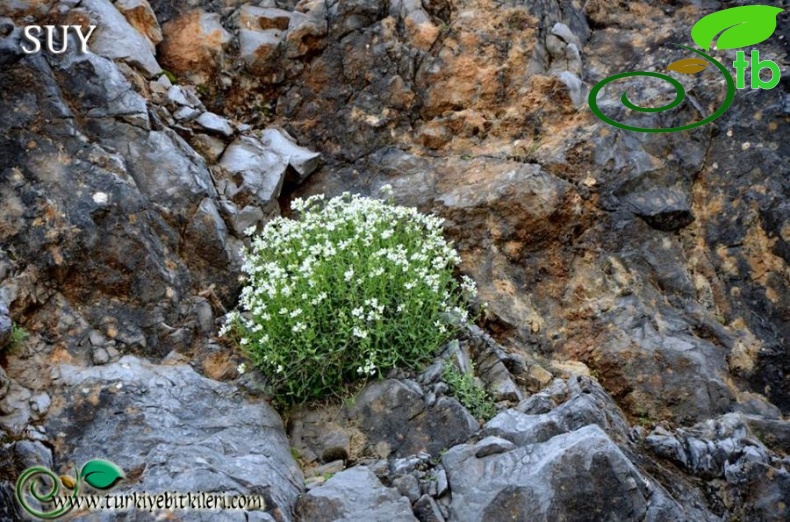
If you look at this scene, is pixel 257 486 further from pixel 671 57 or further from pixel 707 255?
pixel 671 57

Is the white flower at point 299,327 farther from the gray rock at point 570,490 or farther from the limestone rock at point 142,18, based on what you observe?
the limestone rock at point 142,18

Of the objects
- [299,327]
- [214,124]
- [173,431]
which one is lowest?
[173,431]

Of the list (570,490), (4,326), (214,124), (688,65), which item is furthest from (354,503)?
(688,65)

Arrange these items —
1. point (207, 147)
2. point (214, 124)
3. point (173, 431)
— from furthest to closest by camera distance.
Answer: point (214, 124), point (207, 147), point (173, 431)

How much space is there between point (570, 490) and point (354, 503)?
5.29 ft

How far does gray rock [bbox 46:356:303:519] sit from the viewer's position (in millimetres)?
5570

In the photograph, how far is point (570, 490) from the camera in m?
5.46

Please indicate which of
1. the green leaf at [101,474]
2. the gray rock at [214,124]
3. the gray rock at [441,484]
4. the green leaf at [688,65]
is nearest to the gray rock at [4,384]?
the green leaf at [101,474]

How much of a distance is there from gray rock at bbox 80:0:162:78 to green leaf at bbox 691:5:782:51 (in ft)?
22.4

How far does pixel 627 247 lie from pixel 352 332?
3.32 m

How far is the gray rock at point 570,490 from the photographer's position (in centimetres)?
544

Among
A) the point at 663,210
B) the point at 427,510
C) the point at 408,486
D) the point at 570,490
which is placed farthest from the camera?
the point at 663,210

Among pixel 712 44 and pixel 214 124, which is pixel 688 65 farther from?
pixel 214 124

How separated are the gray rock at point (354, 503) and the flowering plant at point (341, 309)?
105 centimetres
